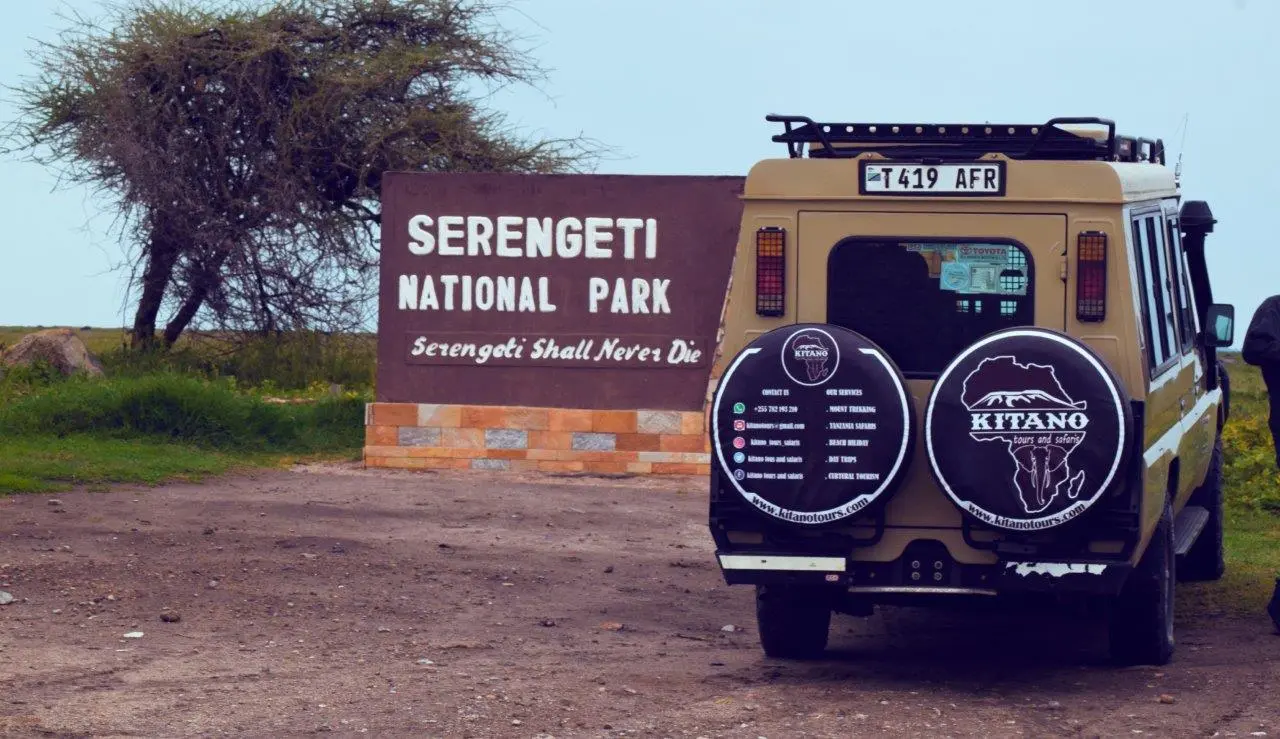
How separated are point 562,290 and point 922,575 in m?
9.24

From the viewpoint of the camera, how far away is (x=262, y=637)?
28.0ft

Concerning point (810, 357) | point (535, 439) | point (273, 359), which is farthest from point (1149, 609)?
point (273, 359)

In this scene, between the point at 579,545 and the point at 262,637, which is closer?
the point at 262,637

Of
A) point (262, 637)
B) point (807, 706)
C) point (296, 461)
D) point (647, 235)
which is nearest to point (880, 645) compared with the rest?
point (807, 706)

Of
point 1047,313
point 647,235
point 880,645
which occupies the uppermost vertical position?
point 647,235

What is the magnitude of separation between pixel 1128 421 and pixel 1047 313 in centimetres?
73

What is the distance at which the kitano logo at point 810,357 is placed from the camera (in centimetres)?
705

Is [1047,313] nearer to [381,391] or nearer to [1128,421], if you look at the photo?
[1128,421]

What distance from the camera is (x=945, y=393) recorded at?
6895 mm

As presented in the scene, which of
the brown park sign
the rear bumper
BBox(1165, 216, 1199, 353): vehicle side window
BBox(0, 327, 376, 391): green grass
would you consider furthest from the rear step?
BBox(0, 327, 376, 391): green grass

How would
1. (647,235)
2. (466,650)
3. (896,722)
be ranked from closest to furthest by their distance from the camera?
(896,722)
(466,650)
(647,235)

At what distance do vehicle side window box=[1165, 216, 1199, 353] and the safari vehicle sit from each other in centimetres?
116

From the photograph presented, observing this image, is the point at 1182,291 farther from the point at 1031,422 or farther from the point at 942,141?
the point at 1031,422

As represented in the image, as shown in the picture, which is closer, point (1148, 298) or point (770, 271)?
point (770, 271)
